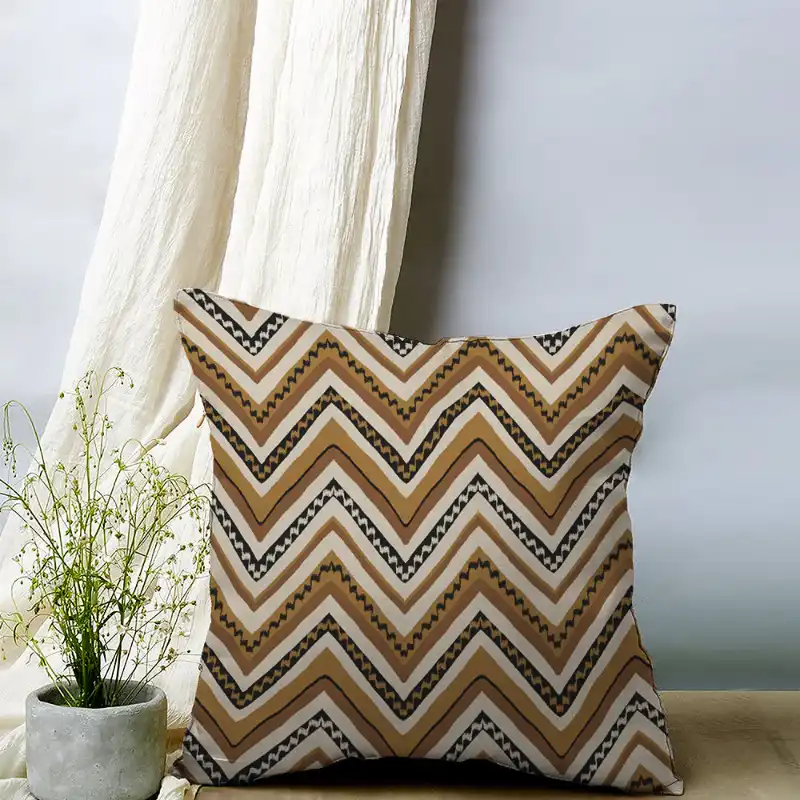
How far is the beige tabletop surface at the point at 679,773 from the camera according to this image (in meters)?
0.92

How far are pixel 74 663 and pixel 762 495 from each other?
1006 millimetres

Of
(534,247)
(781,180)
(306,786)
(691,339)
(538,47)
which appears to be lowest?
(306,786)

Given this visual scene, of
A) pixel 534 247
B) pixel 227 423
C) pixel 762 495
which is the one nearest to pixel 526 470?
pixel 227 423

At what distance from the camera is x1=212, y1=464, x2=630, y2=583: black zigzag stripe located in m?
0.92

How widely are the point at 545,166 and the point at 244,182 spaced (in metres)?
0.43

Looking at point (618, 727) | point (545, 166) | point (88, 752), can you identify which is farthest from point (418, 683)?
point (545, 166)

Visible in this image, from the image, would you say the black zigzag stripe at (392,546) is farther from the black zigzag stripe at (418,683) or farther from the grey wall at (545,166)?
the grey wall at (545,166)

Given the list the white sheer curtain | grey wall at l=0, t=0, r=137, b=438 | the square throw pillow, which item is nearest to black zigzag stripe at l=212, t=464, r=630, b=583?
the square throw pillow

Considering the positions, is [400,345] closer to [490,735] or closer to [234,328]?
[234,328]

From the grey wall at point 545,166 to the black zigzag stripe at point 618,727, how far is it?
640mm

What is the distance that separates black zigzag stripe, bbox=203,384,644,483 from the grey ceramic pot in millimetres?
244

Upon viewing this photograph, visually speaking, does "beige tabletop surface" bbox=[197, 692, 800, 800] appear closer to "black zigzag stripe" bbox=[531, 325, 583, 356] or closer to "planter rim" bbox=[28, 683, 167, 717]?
"planter rim" bbox=[28, 683, 167, 717]

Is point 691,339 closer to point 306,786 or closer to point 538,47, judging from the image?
point 538,47

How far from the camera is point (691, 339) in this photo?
145cm
